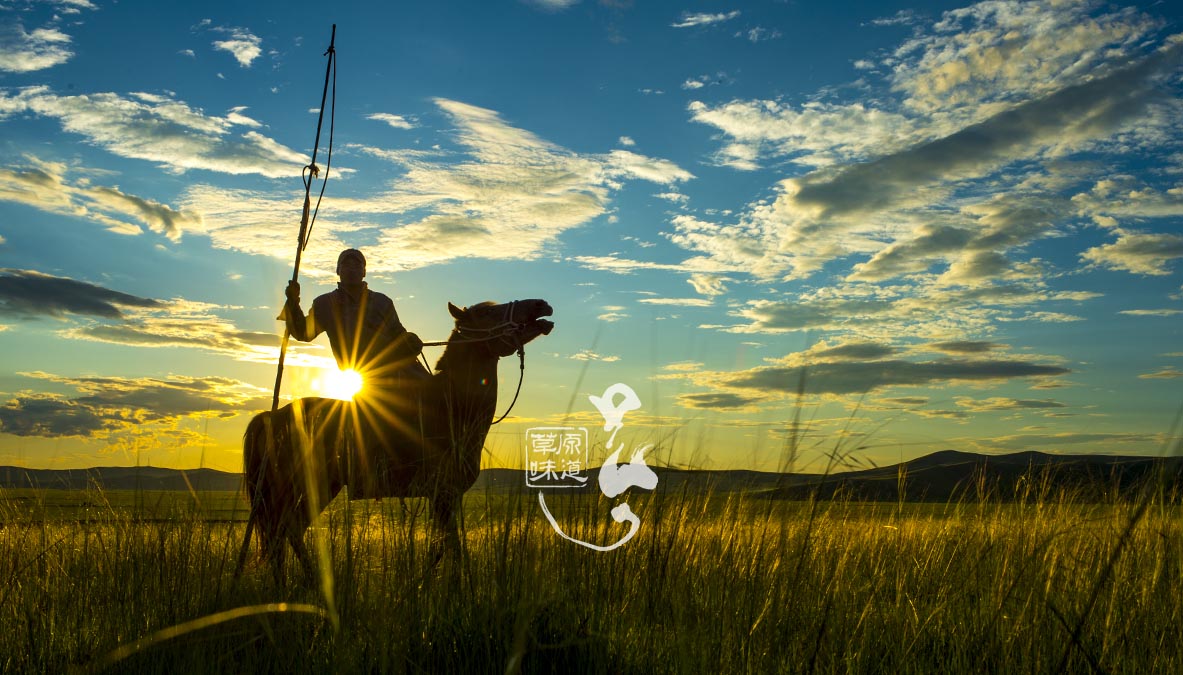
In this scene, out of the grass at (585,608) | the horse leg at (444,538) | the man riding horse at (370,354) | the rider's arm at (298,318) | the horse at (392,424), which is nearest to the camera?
the grass at (585,608)

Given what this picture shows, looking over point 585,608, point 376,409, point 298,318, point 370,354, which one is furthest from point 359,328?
point 585,608

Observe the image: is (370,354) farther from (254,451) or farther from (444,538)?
(444,538)

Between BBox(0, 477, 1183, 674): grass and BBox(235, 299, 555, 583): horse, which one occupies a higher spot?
BBox(235, 299, 555, 583): horse

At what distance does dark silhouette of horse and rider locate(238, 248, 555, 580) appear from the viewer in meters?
6.09

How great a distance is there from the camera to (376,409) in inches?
257

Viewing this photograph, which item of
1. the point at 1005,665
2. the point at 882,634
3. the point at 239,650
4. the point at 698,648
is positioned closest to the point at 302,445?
the point at 239,650

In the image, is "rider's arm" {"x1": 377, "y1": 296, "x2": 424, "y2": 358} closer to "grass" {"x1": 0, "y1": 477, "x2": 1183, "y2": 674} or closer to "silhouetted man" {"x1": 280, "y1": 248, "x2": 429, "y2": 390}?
"silhouetted man" {"x1": 280, "y1": 248, "x2": 429, "y2": 390}

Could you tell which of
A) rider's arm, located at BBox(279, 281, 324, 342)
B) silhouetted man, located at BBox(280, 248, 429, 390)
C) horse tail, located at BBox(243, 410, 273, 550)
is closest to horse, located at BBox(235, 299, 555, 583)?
horse tail, located at BBox(243, 410, 273, 550)

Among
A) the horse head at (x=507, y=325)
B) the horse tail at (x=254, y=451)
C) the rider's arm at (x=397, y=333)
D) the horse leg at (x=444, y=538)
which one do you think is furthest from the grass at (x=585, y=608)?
the rider's arm at (x=397, y=333)

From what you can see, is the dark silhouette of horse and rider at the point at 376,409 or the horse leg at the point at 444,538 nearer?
the horse leg at the point at 444,538

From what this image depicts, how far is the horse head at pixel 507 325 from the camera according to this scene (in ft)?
21.3

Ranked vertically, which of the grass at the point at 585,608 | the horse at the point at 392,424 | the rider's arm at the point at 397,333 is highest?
the rider's arm at the point at 397,333

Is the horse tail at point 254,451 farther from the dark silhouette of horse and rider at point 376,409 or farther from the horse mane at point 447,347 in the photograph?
the horse mane at point 447,347

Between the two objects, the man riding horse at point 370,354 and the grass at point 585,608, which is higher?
the man riding horse at point 370,354
